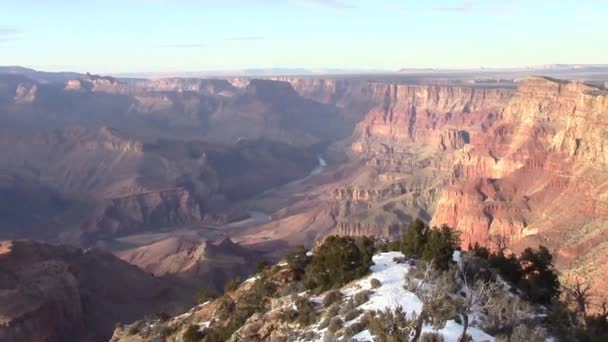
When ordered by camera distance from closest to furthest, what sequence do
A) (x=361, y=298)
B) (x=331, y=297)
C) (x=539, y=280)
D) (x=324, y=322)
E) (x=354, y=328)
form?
(x=354, y=328) → (x=324, y=322) → (x=361, y=298) → (x=331, y=297) → (x=539, y=280)

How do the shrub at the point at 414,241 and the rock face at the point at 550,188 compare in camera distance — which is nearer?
the shrub at the point at 414,241

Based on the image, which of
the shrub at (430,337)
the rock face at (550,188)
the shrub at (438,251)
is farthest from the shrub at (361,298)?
the rock face at (550,188)

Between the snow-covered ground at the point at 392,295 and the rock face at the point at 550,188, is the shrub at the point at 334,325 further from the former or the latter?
the rock face at the point at 550,188

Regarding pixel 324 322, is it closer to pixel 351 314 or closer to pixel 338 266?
pixel 351 314

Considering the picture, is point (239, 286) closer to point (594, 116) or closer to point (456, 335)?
point (456, 335)

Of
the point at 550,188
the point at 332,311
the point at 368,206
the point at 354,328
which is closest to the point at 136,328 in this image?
the point at 332,311

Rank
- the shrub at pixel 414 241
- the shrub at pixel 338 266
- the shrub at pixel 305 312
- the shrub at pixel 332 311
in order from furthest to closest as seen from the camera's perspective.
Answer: the shrub at pixel 414 241 < the shrub at pixel 338 266 < the shrub at pixel 305 312 < the shrub at pixel 332 311

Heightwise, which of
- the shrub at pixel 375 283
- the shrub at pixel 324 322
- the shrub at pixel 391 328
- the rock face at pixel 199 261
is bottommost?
the rock face at pixel 199 261

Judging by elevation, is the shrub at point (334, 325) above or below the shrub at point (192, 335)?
above

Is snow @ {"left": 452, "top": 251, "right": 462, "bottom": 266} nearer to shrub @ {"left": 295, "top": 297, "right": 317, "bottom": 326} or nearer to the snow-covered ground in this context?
the snow-covered ground
